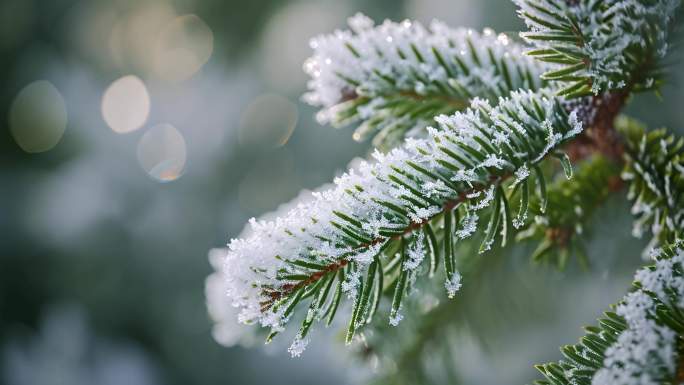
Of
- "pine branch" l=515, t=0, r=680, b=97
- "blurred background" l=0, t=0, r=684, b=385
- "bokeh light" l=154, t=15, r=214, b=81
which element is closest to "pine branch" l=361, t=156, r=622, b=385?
"pine branch" l=515, t=0, r=680, b=97

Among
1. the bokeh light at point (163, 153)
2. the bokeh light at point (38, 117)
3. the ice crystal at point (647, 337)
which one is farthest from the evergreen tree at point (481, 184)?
the bokeh light at point (38, 117)

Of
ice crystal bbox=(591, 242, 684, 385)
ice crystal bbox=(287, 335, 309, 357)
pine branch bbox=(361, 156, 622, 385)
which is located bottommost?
ice crystal bbox=(287, 335, 309, 357)

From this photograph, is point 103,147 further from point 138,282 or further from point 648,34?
point 648,34

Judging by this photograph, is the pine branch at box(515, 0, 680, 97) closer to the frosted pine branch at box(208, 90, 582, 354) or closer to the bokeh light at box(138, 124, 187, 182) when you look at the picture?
the frosted pine branch at box(208, 90, 582, 354)

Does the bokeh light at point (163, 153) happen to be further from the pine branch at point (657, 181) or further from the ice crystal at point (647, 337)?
the ice crystal at point (647, 337)

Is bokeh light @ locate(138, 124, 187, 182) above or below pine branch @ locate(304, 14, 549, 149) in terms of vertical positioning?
above

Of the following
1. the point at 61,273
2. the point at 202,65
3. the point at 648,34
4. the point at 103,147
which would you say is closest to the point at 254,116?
the point at 202,65
